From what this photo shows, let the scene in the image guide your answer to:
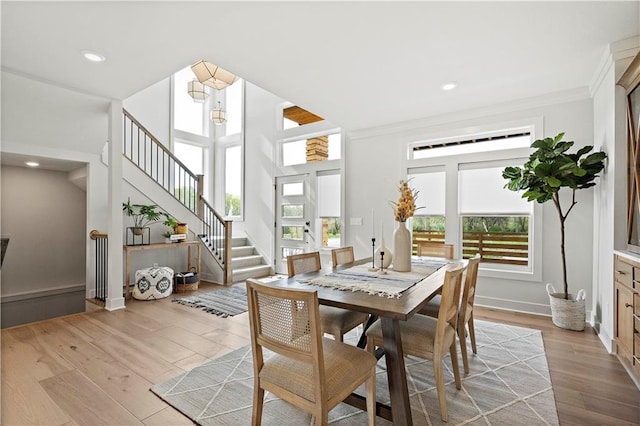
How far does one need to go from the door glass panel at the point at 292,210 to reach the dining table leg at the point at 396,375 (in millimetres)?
4518

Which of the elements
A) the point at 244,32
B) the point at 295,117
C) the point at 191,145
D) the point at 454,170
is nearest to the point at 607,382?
the point at 454,170

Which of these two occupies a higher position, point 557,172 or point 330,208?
point 557,172

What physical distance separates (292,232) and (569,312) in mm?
4397

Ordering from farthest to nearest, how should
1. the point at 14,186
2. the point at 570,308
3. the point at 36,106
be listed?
the point at 14,186, the point at 36,106, the point at 570,308

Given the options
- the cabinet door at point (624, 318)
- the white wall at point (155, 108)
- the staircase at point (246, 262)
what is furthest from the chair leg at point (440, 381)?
the white wall at point (155, 108)

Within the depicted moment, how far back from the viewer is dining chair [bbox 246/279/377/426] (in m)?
1.37

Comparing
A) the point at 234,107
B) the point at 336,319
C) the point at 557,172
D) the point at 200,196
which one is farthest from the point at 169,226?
the point at 557,172

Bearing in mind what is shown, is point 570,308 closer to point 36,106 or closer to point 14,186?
point 36,106

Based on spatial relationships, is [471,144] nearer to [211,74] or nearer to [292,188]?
[292,188]

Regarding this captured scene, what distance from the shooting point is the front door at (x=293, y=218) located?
593 centimetres

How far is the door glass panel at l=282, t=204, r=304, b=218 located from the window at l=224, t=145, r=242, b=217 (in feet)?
4.74

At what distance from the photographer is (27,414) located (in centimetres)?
186

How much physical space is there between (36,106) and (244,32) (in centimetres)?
279

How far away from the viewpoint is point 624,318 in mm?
2422
